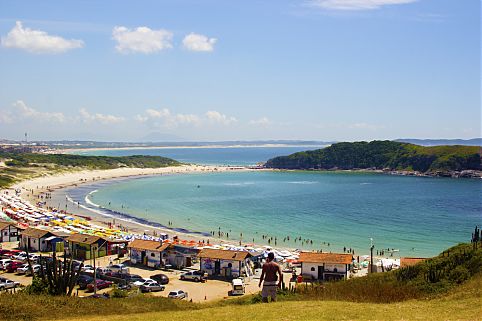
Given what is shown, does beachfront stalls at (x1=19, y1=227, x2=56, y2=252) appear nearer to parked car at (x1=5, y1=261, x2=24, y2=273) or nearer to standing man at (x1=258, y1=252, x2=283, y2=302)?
parked car at (x1=5, y1=261, x2=24, y2=273)

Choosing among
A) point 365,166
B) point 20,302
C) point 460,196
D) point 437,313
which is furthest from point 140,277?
point 365,166

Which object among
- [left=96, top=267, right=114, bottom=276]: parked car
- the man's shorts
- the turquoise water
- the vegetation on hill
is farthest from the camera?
the vegetation on hill

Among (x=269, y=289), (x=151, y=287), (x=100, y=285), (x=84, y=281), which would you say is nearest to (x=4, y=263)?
(x=84, y=281)

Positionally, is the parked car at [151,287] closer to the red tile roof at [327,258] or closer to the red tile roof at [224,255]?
the red tile roof at [224,255]

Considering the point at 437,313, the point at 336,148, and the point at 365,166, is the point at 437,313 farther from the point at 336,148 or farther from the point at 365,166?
the point at 336,148

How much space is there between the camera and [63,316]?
16078 millimetres

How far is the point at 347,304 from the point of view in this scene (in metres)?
14.9

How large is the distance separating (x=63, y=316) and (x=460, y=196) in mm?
88042

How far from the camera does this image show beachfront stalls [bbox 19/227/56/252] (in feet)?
140

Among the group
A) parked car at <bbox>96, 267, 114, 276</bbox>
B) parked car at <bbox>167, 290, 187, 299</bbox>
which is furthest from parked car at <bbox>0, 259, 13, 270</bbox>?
parked car at <bbox>167, 290, 187, 299</bbox>

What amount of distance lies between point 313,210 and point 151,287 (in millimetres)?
47806

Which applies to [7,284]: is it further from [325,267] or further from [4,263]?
[325,267]

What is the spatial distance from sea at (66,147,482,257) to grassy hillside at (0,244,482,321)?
28.2 meters

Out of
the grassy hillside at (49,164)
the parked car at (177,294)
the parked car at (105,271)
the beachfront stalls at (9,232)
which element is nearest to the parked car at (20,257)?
the parked car at (105,271)
